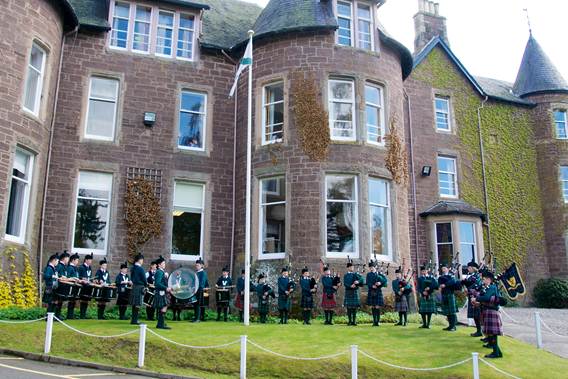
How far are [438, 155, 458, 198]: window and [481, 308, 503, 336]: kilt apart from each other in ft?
47.8

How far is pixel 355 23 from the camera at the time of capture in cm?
2139

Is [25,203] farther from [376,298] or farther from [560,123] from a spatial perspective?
[560,123]

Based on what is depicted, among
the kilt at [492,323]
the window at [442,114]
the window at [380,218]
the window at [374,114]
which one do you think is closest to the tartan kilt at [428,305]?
the kilt at [492,323]

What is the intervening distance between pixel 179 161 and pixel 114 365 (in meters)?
10.8

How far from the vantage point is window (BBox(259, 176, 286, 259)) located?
1936cm

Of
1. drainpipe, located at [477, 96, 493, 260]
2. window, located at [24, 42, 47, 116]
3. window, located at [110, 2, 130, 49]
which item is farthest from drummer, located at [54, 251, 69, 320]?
drainpipe, located at [477, 96, 493, 260]

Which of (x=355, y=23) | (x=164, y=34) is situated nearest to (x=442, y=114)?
(x=355, y=23)

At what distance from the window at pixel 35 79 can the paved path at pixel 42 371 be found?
31.7 ft

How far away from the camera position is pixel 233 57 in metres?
22.7

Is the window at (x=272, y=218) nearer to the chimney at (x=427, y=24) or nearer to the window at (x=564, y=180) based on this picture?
the chimney at (x=427, y=24)

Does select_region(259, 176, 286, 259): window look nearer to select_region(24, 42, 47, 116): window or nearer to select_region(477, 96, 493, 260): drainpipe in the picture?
select_region(24, 42, 47, 116): window

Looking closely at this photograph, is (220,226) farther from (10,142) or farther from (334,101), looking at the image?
(10,142)

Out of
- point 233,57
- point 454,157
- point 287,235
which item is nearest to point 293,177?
point 287,235

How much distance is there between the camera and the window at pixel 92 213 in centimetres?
1947
